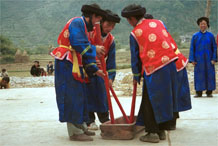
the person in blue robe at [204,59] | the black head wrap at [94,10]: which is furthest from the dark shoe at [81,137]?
the person in blue robe at [204,59]

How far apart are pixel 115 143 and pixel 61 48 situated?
3.91 feet

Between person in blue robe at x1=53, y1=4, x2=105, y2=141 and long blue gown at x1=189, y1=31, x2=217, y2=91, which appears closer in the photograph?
person in blue robe at x1=53, y1=4, x2=105, y2=141

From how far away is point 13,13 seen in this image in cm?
4822

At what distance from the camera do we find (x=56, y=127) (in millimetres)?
5281

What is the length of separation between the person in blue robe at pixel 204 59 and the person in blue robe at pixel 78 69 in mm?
4568

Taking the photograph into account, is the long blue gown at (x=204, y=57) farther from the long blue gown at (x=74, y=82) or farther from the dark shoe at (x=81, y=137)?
the long blue gown at (x=74, y=82)

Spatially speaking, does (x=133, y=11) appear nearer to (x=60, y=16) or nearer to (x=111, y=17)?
(x=111, y=17)

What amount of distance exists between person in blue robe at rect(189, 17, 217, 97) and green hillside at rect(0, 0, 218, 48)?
34338 mm

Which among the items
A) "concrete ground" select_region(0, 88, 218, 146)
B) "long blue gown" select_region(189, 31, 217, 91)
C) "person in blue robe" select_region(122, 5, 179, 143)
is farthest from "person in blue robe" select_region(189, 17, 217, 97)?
"person in blue robe" select_region(122, 5, 179, 143)

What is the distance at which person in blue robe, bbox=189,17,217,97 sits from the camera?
8375 millimetres

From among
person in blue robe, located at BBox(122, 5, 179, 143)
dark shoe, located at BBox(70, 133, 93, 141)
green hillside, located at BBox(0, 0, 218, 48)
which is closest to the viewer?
person in blue robe, located at BBox(122, 5, 179, 143)

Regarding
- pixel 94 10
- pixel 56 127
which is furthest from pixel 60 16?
pixel 94 10

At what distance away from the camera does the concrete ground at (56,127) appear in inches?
168

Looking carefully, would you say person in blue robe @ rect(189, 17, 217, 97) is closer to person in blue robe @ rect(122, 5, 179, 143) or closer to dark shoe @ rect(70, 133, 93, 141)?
person in blue robe @ rect(122, 5, 179, 143)
